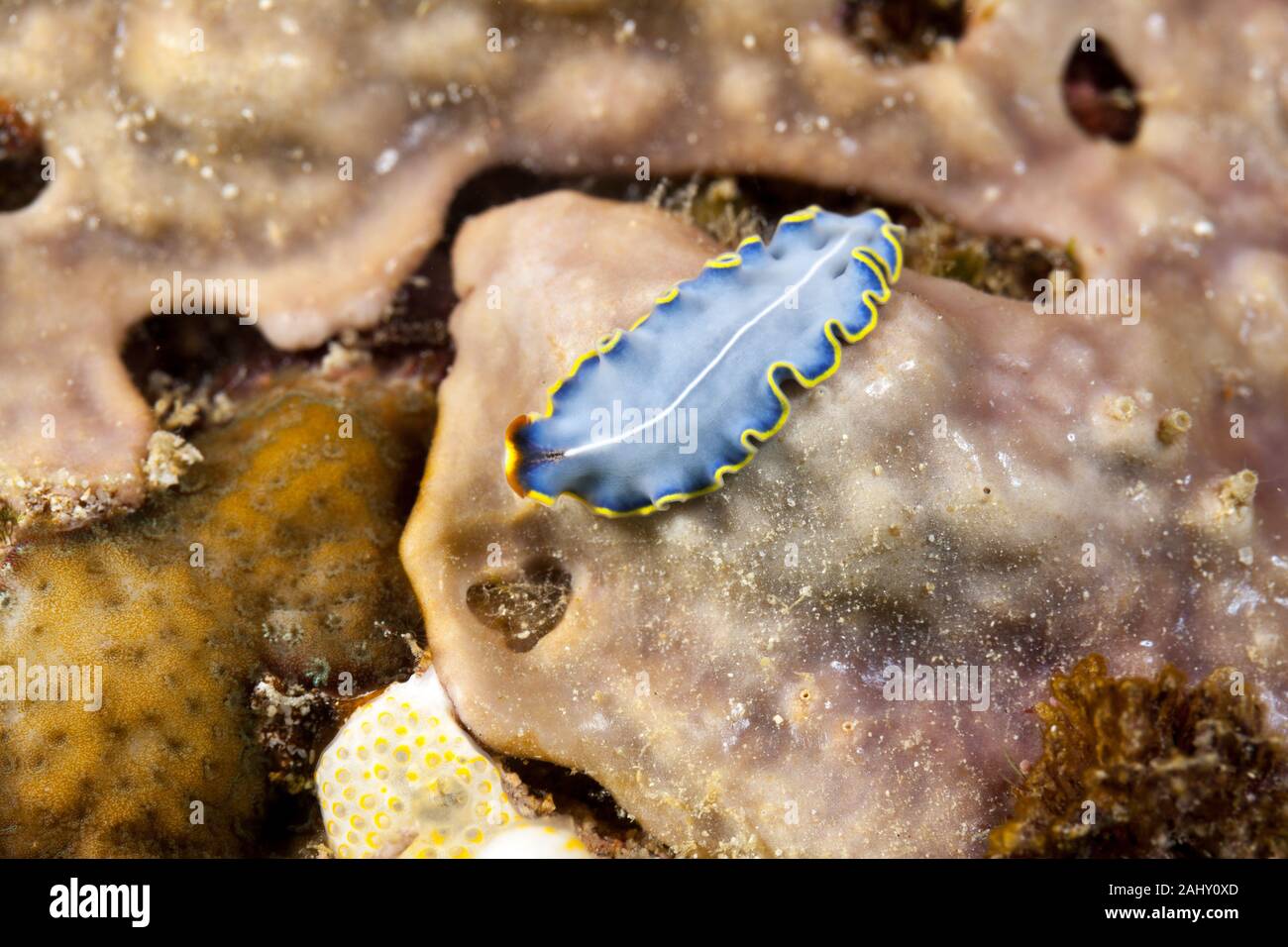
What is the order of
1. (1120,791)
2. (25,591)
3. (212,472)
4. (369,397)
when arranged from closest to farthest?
(1120,791)
(25,591)
(212,472)
(369,397)

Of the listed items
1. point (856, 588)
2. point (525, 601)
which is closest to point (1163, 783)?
point (856, 588)

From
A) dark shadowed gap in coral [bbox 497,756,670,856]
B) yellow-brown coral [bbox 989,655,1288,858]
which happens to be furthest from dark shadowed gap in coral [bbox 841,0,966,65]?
dark shadowed gap in coral [bbox 497,756,670,856]

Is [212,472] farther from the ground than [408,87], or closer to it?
closer to it

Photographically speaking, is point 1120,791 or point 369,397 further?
point 369,397

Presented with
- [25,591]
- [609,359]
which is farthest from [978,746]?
[25,591]

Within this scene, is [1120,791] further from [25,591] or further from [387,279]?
[25,591]

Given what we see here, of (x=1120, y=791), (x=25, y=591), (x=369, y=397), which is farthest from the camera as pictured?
(x=369, y=397)
